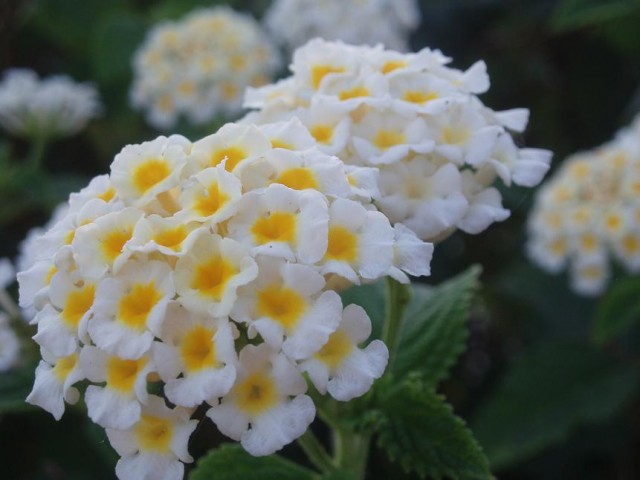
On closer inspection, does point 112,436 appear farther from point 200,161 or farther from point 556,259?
point 556,259

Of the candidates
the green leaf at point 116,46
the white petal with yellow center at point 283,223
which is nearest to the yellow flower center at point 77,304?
the white petal with yellow center at point 283,223

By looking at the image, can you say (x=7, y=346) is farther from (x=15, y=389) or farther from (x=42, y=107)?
(x=42, y=107)

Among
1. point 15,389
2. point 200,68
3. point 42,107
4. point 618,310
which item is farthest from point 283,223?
point 42,107

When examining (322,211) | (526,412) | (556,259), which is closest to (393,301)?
(322,211)

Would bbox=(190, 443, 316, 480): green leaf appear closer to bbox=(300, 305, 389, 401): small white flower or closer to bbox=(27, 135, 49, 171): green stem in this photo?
bbox=(300, 305, 389, 401): small white flower

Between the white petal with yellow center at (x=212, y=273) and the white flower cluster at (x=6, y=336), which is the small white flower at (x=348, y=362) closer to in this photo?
the white petal with yellow center at (x=212, y=273)
